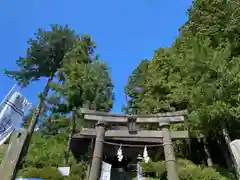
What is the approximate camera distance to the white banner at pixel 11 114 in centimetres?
1115

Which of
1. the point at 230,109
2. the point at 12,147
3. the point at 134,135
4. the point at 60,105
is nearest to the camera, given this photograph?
the point at 12,147

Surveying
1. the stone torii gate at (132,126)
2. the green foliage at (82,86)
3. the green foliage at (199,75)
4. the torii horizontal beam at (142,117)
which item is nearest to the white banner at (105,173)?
the stone torii gate at (132,126)

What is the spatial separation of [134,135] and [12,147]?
4.35 meters

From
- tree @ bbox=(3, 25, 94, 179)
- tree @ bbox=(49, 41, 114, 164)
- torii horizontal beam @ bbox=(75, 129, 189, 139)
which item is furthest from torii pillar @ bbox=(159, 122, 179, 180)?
tree @ bbox=(3, 25, 94, 179)

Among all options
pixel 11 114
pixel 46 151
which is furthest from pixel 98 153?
pixel 46 151

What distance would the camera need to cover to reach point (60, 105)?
1524 cm

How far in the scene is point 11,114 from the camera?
1171 centimetres

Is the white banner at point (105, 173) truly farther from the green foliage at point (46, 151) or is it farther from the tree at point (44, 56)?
the tree at point (44, 56)

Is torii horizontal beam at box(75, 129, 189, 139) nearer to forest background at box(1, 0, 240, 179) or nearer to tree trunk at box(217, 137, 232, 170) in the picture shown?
forest background at box(1, 0, 240, 179)

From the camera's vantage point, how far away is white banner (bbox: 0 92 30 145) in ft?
36.6

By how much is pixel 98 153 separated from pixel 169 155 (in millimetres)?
2307

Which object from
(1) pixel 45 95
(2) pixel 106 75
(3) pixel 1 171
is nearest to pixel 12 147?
(3) pixel 1 171

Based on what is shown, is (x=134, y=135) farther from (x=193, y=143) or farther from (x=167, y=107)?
(x=193, y=143)

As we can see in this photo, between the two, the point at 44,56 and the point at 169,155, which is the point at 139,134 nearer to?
the point at 169,155
